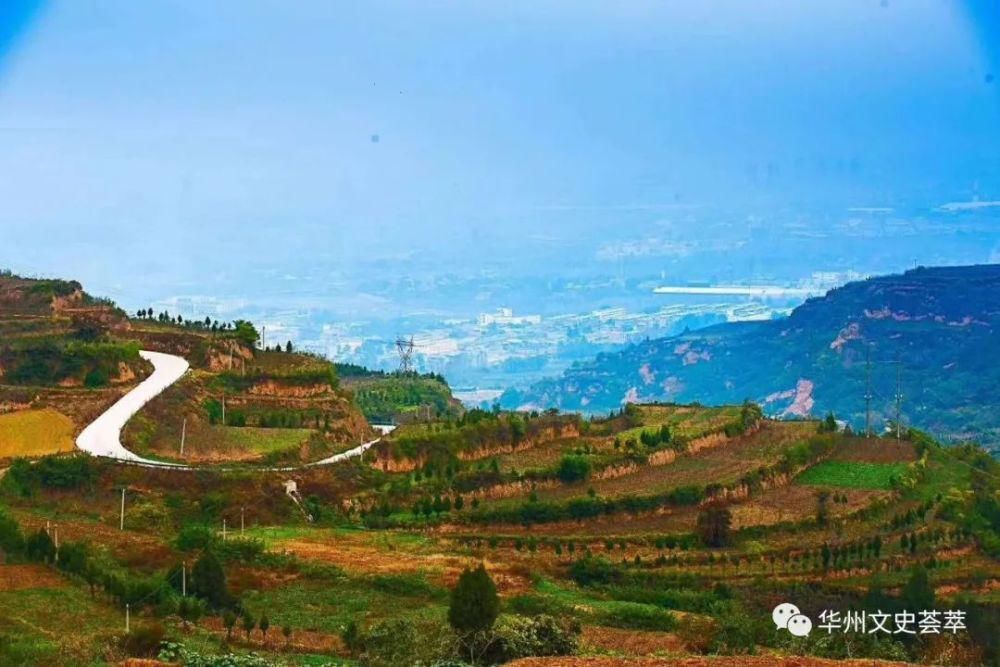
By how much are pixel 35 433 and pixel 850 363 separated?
60.8 m

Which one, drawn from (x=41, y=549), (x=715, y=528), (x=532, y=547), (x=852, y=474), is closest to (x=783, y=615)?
(x=532, y=547)

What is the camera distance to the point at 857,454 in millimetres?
52844

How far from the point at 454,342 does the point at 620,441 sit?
290 feet

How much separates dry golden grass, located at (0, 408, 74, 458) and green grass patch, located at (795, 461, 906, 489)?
21.5 m

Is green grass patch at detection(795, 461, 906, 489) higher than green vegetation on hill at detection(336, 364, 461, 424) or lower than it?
lower

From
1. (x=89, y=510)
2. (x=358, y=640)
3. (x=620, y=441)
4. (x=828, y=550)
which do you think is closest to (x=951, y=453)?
(x=620, y=441)

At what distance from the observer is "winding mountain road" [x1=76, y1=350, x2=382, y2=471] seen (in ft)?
138

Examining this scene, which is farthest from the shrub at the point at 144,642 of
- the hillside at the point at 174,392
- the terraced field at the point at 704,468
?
the terraced field at the point at 704,468

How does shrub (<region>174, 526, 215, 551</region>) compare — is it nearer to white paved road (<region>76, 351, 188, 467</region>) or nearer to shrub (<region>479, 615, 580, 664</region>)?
white paved road (<region>76, 351, 188, 467</region>)

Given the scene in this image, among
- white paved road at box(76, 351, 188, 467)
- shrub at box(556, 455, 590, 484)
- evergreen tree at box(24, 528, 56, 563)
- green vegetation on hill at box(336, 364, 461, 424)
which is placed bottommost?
evergreen tree at box(24, 528, 56, 563)

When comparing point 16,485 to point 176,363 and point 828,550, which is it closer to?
point 176,363

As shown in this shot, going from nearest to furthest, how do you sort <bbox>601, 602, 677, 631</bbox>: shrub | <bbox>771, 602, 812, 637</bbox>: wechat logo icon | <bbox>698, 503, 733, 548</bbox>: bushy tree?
<bbox>771, 602, 812, 637</bbox>: wechat logo icon, <bbox>601, 602, 677, 631</bbox>: shrub, <bbox>698, 503, 733, 548</bbox>: bushy tree

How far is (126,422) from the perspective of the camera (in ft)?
147

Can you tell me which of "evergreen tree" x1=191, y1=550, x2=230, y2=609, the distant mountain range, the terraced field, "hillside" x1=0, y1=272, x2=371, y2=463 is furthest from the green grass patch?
the distant mountain range
